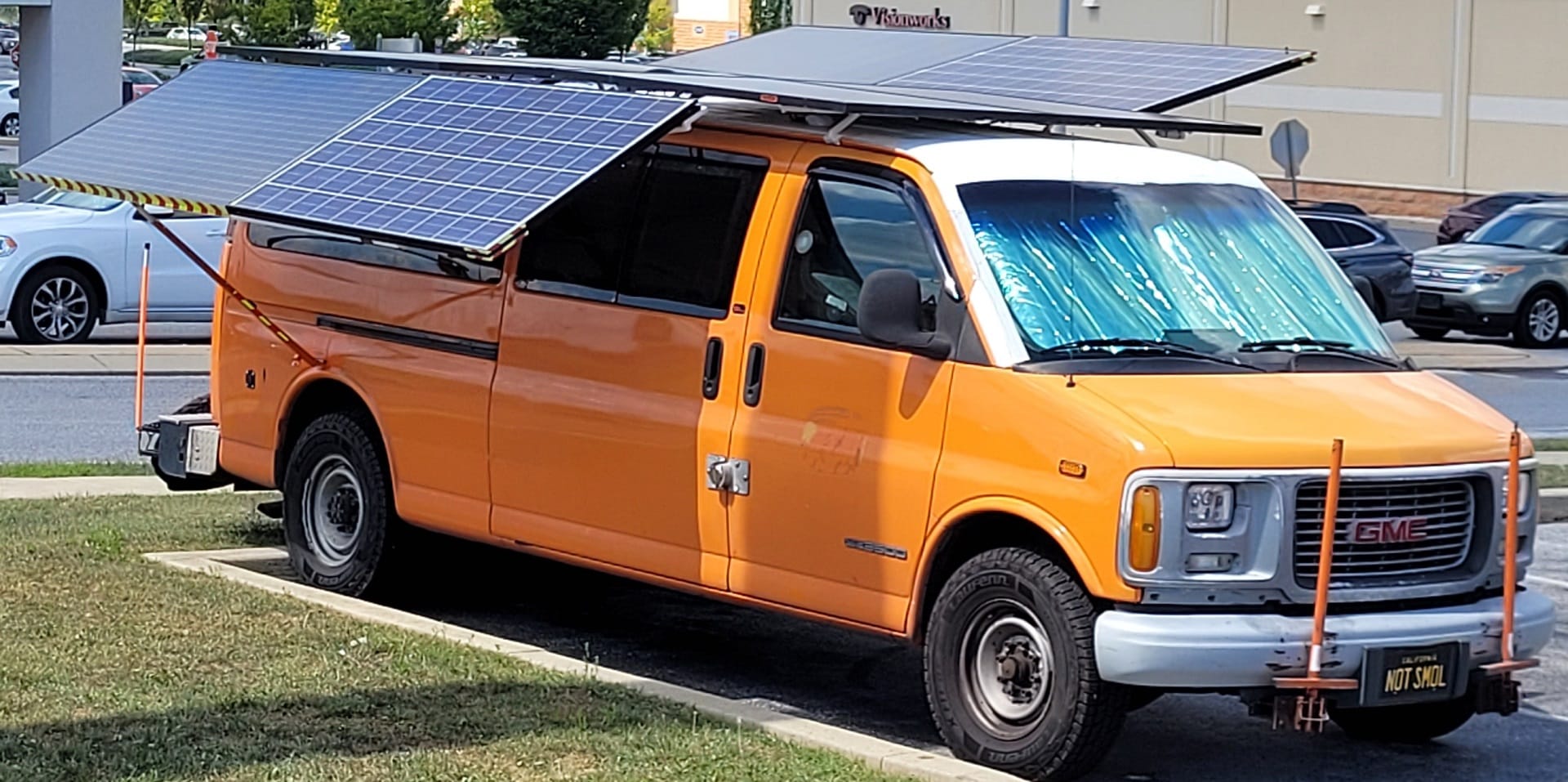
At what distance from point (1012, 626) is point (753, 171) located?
1981 mm

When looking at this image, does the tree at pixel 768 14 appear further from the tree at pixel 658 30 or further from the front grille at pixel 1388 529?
the front grille at pixel 1388 529

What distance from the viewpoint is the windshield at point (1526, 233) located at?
28.6 meters

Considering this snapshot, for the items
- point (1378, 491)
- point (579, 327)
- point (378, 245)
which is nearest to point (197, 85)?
point (378, 245)

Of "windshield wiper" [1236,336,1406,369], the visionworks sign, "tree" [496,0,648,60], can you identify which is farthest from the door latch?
"tree" [496,0,648,60]

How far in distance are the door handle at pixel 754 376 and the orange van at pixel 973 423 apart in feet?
0.04

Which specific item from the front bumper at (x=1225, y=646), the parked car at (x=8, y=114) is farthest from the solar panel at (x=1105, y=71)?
the parked car at (x=8, y=114)

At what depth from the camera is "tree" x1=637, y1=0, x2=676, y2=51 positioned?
93.4 meters

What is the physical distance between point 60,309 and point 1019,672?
15.5 meters

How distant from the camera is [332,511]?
9.80m

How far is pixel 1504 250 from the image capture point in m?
28.2

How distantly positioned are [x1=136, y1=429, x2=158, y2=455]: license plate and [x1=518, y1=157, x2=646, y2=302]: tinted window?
2850 mm

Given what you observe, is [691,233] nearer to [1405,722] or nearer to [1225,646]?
[1225,646]

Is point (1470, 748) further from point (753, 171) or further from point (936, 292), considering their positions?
point (753, 171)

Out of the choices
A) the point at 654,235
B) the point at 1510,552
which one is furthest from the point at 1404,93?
the point at 1510,552
